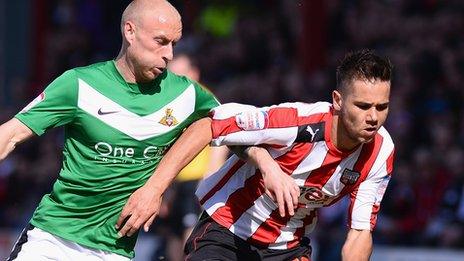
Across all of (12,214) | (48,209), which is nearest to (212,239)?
(48,209)

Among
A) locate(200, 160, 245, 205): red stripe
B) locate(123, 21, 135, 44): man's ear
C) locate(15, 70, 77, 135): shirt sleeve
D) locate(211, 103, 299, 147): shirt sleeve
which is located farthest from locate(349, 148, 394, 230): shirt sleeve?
locate(15, 70, 77, 135): shirt sleeve

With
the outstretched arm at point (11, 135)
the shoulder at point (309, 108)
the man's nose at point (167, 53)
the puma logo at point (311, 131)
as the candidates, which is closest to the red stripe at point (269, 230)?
the puma logo at point (311, 131)

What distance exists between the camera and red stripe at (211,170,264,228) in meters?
6.77

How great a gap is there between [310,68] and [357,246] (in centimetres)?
962

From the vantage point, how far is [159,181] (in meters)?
6.32

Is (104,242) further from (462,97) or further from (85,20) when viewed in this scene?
(85,20)

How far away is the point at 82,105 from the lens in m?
6.41

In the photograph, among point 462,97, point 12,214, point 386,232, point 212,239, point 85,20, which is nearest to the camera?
point 212,239

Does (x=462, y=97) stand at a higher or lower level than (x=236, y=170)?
lower

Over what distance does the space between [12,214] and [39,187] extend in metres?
0.52

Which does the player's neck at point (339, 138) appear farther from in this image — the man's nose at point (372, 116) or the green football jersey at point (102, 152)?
the green football jersey at point (102, 152)

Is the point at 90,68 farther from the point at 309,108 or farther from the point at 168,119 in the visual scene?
the point at 309,108

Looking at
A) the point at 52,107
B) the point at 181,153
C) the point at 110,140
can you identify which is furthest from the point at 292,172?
the point at 52,107

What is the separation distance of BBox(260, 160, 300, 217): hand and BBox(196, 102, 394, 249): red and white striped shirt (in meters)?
0.28
